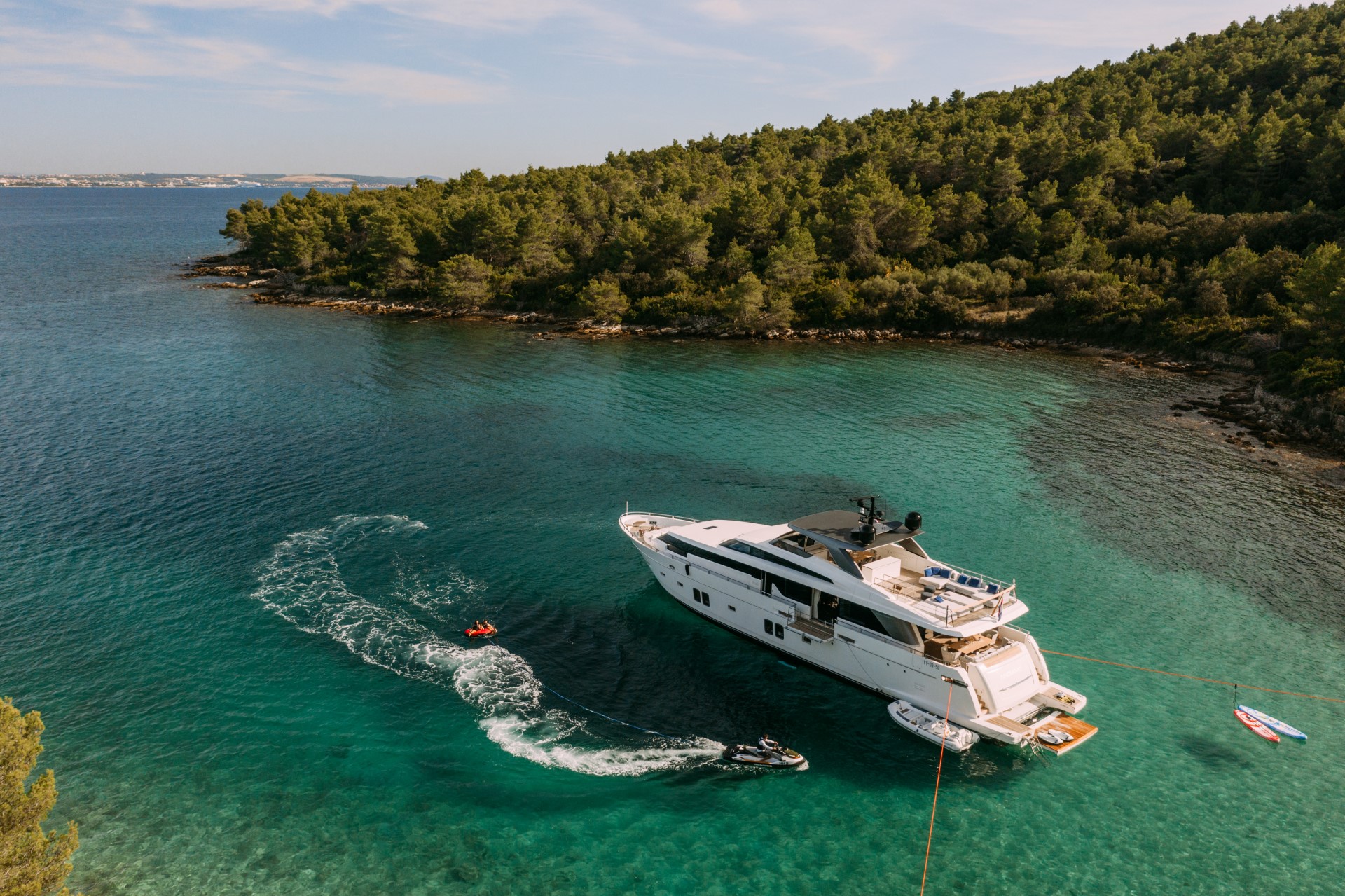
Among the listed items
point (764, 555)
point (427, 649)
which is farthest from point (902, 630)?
point (427, 649)

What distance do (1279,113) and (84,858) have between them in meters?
143

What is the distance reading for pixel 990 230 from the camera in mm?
100125

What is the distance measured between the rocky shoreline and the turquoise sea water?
5994 millimetres

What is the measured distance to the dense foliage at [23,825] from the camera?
14.7m

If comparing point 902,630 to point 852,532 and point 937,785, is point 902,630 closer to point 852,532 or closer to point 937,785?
point 852,532

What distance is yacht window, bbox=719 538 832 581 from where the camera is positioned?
1101 inches

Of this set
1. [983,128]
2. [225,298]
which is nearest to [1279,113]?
[983,128]

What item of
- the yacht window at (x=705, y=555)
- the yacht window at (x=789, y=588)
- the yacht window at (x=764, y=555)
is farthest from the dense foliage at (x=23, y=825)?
the yacht window at (x=764, y=555)

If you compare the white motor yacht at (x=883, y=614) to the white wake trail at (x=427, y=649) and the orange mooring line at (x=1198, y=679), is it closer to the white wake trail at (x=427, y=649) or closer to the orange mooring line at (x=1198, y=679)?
the orange mooring line at (x=1198, y=679)

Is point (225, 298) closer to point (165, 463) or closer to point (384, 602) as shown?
point (165, 463)

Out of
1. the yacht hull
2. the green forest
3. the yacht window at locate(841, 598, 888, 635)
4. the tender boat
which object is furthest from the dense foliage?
the green forest

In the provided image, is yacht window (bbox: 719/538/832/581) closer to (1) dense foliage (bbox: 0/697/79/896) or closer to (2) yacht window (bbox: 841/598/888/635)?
(2) yacht window (bbox: 841/598/888/635)

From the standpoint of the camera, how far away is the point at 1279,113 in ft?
334

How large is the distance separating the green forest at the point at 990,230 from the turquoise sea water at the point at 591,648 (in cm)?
2703
